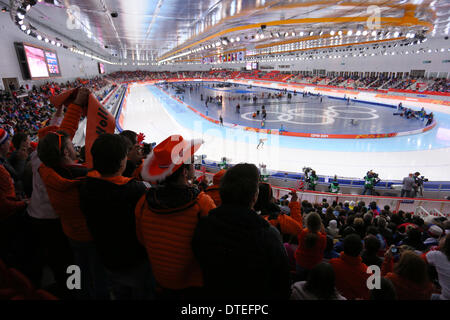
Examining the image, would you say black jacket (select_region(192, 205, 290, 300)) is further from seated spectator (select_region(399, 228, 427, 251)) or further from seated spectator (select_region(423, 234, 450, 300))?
seated spectator (select_region(399, 228, 427, 251))

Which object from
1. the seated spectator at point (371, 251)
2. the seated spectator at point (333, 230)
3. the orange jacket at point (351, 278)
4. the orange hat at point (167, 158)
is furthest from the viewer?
the seated spectator at point (333, 230)

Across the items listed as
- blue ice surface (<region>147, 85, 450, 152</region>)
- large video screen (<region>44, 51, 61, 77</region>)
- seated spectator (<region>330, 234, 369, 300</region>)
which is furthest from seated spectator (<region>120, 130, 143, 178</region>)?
large video screen (<region>44, 51, 61, 77</region>)

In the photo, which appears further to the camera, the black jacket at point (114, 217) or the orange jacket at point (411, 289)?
the orange jacket at point (411, 289)

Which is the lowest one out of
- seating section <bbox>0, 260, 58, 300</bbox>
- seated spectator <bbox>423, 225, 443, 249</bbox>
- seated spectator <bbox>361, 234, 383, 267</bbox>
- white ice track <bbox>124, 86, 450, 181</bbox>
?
white ice track <bbox>124, 86, 450, 181</bbox>

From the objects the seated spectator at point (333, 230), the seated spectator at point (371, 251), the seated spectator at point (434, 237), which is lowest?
the seated spectator at point (333, 230)

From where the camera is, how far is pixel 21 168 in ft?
10.1

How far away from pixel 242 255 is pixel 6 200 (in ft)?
6.93

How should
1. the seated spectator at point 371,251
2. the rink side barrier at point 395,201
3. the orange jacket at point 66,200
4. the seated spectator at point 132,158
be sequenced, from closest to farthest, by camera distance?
the orange jacket at point 66,200, the seated spectator at point 132,158, the seated spectator at point 371,251, the rink side barrier at point 395,201

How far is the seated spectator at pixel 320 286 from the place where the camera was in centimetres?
133

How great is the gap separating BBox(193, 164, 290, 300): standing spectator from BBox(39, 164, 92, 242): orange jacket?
1057 mm

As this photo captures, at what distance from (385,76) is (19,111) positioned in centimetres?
4342

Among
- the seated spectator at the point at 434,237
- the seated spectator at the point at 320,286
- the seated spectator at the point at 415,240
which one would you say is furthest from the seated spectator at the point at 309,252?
the seated spectator at the point at 434,237

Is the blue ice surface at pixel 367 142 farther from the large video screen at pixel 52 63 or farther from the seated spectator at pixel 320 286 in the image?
the seated spectator at pixel 320 286

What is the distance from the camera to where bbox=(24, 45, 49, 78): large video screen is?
14742mm
